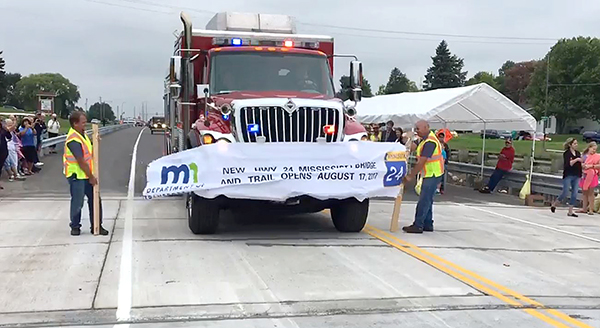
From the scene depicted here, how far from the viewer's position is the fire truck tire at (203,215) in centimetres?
894

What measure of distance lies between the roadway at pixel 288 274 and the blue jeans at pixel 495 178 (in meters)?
7.23

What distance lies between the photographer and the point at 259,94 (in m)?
9.41

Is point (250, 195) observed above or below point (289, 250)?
above

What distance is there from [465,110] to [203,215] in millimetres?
12943

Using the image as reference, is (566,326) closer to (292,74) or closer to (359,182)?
(359,182)

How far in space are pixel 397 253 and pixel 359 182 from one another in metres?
1.29

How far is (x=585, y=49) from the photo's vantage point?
8406cm

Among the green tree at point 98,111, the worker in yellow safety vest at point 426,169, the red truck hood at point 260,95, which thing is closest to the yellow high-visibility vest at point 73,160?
the red truck hood at point 260,95

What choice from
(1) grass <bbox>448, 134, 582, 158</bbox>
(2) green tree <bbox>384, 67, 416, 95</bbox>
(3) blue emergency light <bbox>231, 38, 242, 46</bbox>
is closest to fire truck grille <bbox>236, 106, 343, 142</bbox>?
(3) blue emergency light <bbox>231, 38, 242, 46</bbox>

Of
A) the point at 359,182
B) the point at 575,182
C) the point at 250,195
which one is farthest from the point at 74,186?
the point at 575,182

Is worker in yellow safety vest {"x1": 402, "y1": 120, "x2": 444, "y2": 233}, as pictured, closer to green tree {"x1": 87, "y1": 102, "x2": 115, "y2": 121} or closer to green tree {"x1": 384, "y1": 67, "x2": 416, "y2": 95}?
green tree {"x1": 384, "y1": 67, "x2": 416, "y2": 95}

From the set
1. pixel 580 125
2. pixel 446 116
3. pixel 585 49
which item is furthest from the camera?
pixel 580 125

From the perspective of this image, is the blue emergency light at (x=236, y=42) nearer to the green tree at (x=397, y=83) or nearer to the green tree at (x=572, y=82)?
the green tree at (x=572, y=82)

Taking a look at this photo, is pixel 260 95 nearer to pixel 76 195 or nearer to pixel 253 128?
pixel 253 128
